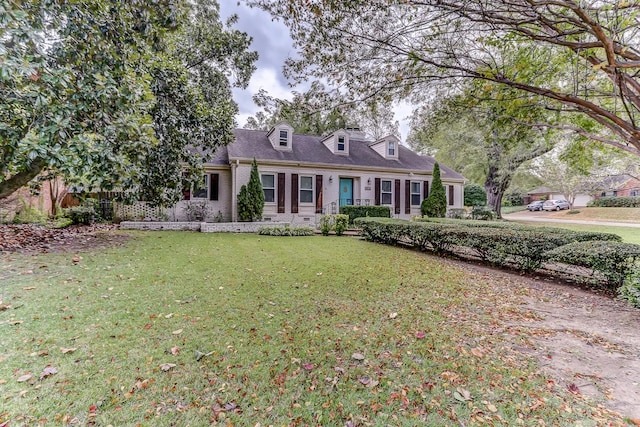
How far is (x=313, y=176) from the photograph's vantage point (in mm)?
15938

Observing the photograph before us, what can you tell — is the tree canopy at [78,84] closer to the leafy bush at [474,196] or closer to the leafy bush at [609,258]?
the leafy bush at [609,258]

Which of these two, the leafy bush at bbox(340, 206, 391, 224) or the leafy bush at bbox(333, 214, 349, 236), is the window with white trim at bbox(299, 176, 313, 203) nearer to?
the leafy bush at bbox(340, 206, 391, 224)

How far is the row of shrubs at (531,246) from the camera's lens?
195 inches

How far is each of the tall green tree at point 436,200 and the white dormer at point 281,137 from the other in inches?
339

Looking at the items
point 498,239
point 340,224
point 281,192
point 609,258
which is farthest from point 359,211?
point 609,258

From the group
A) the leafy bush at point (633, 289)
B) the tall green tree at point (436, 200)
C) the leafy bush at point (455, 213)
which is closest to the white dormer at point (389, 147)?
the tall green tree at point (436, 200)

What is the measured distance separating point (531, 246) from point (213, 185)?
1304cm

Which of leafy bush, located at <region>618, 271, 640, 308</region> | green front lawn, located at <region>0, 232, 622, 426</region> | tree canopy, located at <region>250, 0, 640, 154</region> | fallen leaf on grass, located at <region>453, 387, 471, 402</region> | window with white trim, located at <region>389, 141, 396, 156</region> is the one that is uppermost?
window with white trim, located at <region>389, 141, 396, 156</region>

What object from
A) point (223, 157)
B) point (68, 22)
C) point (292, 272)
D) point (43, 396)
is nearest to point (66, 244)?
point (68, 22)

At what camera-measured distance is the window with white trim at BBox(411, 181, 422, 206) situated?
60.0 ft

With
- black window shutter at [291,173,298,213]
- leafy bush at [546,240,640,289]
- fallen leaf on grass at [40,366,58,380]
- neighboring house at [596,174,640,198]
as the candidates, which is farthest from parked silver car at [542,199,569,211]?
fallen leaf on grass at [40,366,58,380]

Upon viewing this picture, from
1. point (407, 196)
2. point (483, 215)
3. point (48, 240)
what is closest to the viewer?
point (48, 240)

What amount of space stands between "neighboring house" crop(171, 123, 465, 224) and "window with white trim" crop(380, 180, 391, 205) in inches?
2.3

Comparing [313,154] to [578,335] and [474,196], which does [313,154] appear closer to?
[578,335]
